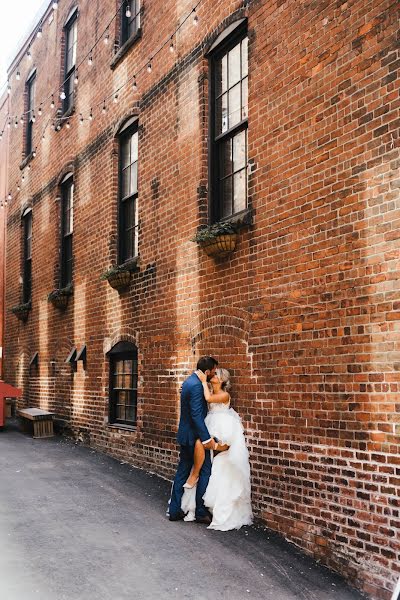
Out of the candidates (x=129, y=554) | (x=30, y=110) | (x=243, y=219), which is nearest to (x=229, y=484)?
(x=129, y=554)

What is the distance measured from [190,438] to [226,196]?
2971mm

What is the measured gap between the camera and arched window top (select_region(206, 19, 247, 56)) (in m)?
7.73

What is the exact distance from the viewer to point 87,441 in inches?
469

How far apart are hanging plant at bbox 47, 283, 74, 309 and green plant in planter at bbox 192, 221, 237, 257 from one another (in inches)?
225

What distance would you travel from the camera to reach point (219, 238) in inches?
294

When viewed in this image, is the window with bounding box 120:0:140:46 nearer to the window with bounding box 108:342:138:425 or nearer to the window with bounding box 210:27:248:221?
the window with bounding box 210:27:248:221

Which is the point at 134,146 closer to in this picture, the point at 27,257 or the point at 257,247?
the point at 257,247

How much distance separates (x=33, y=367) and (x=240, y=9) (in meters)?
9.90

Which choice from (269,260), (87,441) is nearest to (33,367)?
(87,441)

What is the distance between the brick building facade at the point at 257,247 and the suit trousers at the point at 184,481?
50cm

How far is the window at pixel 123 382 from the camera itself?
1038cm

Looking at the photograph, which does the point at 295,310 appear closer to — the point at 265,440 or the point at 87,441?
the point at 265,440

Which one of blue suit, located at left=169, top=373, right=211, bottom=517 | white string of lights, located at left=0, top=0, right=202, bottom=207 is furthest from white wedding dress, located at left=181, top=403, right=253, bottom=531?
white string of lights, located at left=0, top=0, right=202, bottom=207

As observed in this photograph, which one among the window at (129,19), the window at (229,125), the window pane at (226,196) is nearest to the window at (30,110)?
the window at (129,19)
